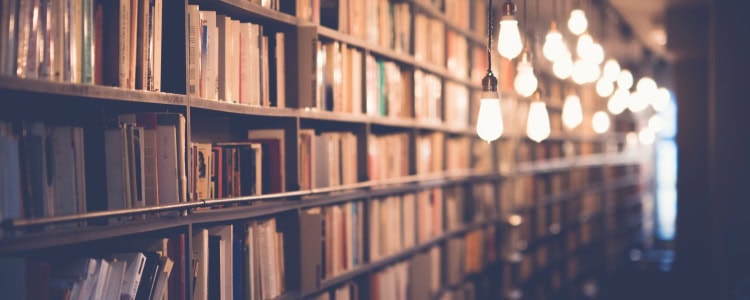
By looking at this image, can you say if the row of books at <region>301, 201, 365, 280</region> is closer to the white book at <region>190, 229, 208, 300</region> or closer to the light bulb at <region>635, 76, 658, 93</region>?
the white book at <region>190, 229, 208, 300</region>

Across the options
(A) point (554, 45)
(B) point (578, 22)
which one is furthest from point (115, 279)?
(B) point (578, 22)

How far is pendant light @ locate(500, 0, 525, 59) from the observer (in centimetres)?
254

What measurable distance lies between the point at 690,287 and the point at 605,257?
2612mm

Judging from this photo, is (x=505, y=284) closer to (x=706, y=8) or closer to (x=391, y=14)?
(x=391, y=14)

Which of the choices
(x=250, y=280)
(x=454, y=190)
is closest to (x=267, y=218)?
(x=250, y=280)

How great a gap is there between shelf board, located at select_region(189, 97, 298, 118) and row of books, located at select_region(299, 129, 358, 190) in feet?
0.57

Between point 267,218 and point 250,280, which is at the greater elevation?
point 267,218

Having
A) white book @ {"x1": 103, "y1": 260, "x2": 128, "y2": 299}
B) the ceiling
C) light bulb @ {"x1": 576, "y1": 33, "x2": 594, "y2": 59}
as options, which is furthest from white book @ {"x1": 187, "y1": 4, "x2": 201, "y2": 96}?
the ceiling

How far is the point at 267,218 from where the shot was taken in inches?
104

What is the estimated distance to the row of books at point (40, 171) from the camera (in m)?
1.55

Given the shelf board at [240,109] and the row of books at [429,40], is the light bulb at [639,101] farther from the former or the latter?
the shelf board at [240,109]

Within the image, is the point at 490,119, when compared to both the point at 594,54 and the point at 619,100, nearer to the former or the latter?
the point at 594,54

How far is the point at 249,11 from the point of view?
243cm

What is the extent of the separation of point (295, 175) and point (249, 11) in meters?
0.63
